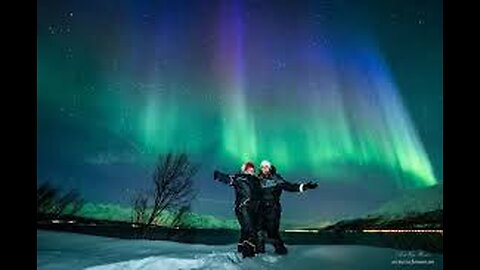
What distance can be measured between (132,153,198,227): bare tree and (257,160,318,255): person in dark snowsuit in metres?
0.34

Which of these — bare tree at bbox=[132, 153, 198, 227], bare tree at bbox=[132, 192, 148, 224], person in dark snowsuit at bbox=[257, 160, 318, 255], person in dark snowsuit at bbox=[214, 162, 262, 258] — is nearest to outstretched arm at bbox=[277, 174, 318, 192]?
person in dark snowsuit at bbox=[257, 160, 318, 255]

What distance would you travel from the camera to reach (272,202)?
3.58 meters

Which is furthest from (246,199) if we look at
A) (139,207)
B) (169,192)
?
(139,207)

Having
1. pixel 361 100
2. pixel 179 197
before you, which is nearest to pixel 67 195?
pixel 179 197

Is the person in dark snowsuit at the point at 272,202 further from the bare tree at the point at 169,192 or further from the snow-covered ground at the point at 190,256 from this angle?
the bare tree at the point at 169,192

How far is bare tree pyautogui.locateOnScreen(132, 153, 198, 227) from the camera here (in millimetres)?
3521

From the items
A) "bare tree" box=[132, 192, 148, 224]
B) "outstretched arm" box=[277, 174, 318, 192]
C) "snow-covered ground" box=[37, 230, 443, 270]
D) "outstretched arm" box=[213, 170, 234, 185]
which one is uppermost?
"outstretched arm" box=[213, 170, 234, 185]

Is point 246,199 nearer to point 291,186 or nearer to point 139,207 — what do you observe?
point 291,186

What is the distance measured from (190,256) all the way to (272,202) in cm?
47

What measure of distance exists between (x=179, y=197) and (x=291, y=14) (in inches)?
41.1

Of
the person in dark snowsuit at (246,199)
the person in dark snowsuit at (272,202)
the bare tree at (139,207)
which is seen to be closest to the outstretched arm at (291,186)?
the person in dark snowsuit at (272,202)

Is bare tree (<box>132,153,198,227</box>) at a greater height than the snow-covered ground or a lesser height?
greater

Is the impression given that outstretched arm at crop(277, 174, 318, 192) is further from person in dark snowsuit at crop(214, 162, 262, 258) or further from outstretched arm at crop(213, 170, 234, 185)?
outstretched arm at crop(213, 170, 234, 185)

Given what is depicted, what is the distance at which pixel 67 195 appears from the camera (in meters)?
3.49
